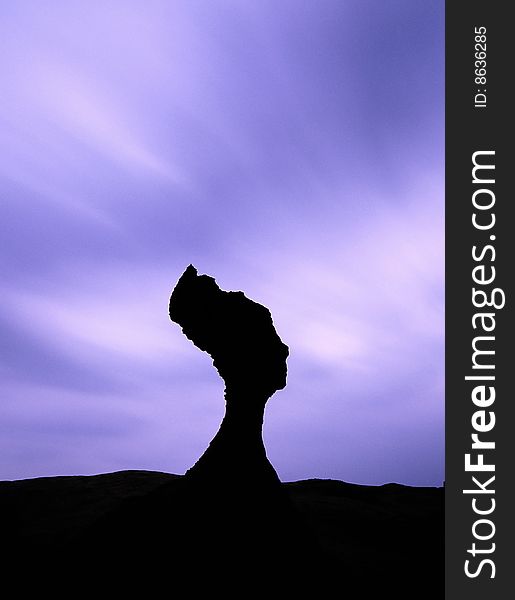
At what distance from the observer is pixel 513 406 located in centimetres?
622

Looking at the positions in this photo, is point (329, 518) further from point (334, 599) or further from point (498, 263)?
point (498, 263)

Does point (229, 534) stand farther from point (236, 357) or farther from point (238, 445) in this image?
point (236, 357)

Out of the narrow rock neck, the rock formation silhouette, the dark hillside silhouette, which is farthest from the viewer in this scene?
the rock formation silhouette

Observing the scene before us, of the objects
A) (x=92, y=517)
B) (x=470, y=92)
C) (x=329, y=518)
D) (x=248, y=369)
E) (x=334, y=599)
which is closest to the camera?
(x=470, y=92)

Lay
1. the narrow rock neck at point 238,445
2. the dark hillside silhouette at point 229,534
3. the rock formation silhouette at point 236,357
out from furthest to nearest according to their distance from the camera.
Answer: the rock formation silhouette at point 236,357 < the narrow rock neck at point 238,445 < the dark hillside silhouette at point 229,534

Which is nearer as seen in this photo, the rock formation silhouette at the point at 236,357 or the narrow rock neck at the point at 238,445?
the narrow rock neck at the point at 238,445

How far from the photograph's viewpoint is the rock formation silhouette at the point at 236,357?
9.56 metres

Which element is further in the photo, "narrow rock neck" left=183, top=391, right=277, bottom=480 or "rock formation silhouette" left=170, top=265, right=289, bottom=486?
"rock formation silhouette" left=170, top=265, right=289, bottom=486

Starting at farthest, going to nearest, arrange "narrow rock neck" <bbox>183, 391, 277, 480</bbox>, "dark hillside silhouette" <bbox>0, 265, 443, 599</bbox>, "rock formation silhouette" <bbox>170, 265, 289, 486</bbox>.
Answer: "rock formation silhouette" <bbox>170, 265, 289, 486</bbox>, "narrow rock neck" <bbox>183, 391, 277, 480</bbox>, "dark hillside silhouette" <bbox>0, 265, 443, 599</bbox>

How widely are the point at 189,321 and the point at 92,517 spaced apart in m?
6.68

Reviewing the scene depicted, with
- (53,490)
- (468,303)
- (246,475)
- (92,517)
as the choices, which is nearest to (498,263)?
(468,303)

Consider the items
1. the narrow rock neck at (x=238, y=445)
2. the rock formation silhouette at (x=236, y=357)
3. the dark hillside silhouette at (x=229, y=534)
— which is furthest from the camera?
the rock formation silhouette at (x=236, y=357)

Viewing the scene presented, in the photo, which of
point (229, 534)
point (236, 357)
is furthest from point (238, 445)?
point (236, 357)

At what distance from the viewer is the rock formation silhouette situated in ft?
31.4
